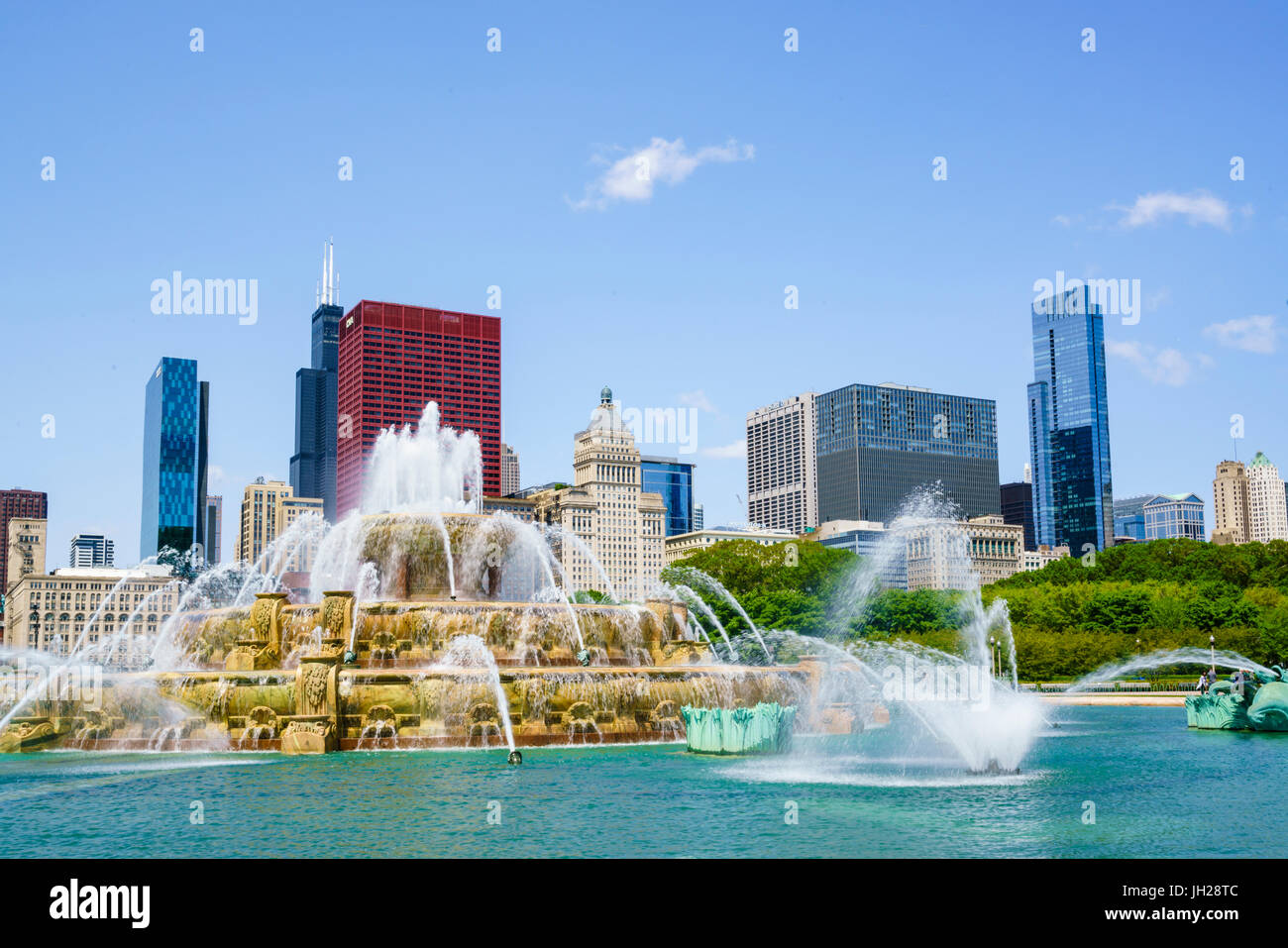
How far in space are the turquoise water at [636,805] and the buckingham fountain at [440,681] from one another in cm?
137

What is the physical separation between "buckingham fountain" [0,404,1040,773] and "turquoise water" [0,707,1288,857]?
4.50 ft

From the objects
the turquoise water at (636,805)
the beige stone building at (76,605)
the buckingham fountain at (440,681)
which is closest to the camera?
the turquoise water at (636,805)

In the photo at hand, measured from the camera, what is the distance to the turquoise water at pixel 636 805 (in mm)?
15742

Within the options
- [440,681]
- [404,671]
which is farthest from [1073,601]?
[440,681]

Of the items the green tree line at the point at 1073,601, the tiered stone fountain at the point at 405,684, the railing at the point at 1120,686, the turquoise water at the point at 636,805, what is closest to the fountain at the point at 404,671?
the tiered stone fountain at the point at 405,684

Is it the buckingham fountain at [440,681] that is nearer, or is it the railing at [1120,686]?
the buckingham fountain at [440,681]

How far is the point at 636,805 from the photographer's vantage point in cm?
1945

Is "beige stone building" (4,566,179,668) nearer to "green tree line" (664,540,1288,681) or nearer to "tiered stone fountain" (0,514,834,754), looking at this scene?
"green tree line" (664,540,1288,681)

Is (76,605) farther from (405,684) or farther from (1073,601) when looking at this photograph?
(405,684)

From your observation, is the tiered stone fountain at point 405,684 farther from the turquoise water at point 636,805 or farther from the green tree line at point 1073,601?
the green tree line at point 1073,601

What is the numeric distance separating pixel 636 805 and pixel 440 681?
1236 cm

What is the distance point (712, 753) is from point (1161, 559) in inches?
3386

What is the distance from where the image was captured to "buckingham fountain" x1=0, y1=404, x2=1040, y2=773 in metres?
29.4
